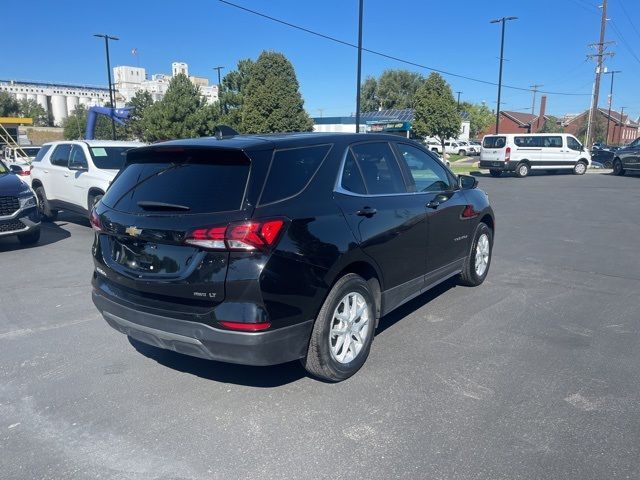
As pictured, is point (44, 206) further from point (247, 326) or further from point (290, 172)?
point (247, 326)

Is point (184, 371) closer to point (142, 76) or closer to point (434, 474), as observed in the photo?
point (434, 474)

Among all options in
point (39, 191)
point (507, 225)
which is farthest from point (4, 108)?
point (507, 225)

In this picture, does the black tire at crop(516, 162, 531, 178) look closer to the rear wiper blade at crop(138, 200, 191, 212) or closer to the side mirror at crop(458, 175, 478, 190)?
the side mirror at crop(458, 175, 478, 190)

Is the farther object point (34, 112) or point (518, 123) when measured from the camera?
point (34, 112)

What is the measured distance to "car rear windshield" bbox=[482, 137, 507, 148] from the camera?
24.5 metres

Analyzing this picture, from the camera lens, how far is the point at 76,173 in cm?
980

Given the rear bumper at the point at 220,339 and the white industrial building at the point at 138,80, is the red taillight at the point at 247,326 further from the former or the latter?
the white industrial building at the point at 138,80

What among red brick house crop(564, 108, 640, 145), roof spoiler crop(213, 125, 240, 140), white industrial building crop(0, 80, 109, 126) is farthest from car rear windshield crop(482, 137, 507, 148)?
white industrial building crop(0, 80, 109, 126)


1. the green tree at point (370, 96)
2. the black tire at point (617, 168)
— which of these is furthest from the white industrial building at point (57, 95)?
the black tire at point (617, 168)

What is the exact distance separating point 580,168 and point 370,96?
213 feet

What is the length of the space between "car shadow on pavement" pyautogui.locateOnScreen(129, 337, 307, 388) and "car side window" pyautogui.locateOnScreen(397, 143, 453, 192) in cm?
201

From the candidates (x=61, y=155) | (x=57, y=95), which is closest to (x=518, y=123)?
(x=61, y=155)

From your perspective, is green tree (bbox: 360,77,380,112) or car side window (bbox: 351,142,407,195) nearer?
car side window (bbox: 351,142,407,195)

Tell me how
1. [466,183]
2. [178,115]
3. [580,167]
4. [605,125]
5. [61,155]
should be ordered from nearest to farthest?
[466,183] → [61,155] → [580,167] → [178,115] → [605,125]
